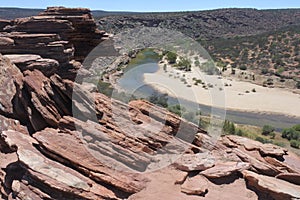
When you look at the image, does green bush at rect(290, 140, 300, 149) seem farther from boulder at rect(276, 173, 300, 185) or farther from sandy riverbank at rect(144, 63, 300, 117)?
boulder at rect(276, 173, 300, 185)

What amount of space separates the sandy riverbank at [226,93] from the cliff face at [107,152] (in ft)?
99.8

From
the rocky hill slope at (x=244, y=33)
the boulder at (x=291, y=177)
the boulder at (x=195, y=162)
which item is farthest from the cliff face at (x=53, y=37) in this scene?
the rocky hill slope at (x=244, y=33)

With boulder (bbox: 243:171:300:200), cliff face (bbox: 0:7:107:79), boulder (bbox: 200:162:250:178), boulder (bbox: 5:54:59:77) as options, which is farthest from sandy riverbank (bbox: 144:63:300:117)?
boulder (bbox: 243:171:300:200)

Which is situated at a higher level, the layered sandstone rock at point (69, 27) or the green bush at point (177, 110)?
the layered sandstone rock at point (69, 27)

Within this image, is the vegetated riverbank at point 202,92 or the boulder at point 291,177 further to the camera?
the vegetated riverbank at point 202,92

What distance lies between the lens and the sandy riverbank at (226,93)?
4672 cm

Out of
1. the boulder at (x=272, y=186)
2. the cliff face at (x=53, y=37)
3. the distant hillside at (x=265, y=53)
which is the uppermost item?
the distant hillside at (x=265, y=53)

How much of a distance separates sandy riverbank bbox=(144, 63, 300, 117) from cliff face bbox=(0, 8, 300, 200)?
30425 mm

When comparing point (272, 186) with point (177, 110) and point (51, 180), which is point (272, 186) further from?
point (177, 110)

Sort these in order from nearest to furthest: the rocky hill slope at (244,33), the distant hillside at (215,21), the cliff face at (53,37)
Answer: the cliff face at (53,37) < the rocky hill slope at (244,33) < the distant hillside at (215,21)

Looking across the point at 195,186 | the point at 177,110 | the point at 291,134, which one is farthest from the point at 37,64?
the point at 291,134

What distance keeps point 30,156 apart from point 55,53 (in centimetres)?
654

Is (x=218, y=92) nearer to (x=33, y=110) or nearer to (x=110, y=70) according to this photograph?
(x=110, y=70)

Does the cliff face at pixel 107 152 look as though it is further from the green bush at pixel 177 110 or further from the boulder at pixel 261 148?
the green bush at pixel 177 110
